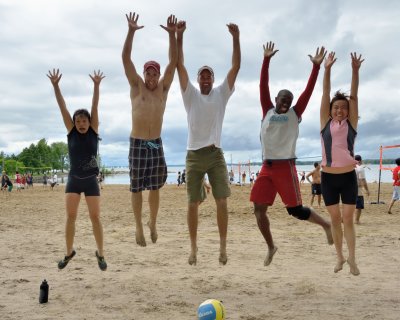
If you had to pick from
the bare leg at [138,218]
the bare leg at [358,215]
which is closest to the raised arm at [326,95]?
the bare leg at [138,218]

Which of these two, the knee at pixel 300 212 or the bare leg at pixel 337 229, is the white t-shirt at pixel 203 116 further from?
the bare leg at pixel 337 229

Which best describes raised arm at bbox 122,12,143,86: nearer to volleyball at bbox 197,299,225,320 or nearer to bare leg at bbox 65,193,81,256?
bare leg at bbox 65,193,81,256

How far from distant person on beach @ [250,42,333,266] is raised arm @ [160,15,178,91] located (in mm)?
1233

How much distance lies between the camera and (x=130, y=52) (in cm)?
596

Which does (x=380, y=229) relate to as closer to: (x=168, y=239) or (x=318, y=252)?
(x=318, y=252)

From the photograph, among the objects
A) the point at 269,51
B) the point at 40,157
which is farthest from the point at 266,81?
the point at 40,157

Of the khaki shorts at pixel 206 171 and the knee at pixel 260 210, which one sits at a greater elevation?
the khaki shorts at pixel 206 171

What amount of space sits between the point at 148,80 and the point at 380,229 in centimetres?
919

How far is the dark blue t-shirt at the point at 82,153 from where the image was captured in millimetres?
6000

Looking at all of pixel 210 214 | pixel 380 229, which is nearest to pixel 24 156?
pixel 210 214

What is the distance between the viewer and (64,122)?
240 inches

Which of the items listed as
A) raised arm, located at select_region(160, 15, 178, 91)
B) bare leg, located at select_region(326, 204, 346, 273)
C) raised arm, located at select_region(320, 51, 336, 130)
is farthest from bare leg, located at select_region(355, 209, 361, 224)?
raised arm, located at select_region(160, 15, 178, 91)

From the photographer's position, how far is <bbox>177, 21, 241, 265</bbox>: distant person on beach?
589cm

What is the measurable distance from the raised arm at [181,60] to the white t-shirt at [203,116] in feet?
Result: 0.25
